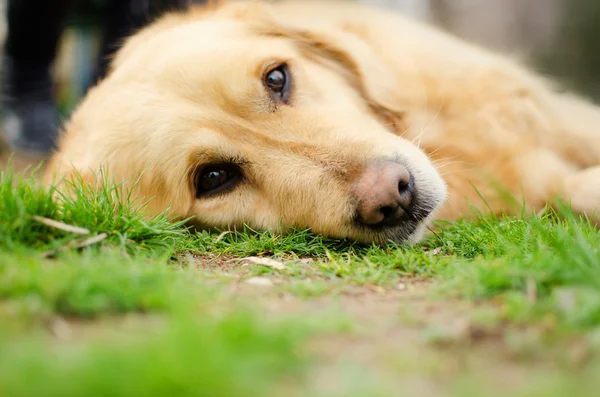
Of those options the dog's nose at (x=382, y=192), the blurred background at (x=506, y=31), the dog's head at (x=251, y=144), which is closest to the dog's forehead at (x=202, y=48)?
the dog's head at (x=251, y=144)

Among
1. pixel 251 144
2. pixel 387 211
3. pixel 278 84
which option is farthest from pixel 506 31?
pixel 387 211

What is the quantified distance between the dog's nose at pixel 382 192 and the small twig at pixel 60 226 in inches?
44.4

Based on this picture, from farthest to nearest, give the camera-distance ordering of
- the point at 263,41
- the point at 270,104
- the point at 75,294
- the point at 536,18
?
1. the point at 536,18
2. the point at 263,41
3. the point at 270,104
4. the point at 75,294

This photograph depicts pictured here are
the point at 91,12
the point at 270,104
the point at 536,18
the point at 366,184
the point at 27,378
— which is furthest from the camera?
the point at 536,18

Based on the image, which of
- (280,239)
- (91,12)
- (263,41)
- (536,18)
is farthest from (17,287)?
(536,18)

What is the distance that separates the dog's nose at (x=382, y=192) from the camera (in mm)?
2395

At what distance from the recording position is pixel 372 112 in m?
3.28

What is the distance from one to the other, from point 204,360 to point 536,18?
36.4 feet

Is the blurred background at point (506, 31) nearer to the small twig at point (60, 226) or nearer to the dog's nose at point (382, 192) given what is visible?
the small twig at point (60, 226)

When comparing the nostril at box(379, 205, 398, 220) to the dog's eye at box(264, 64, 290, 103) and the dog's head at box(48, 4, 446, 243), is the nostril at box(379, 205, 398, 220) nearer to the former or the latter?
the dog's head at box(48, 4, 446, 243)

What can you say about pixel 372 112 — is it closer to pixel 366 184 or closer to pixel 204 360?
pixel 366 184

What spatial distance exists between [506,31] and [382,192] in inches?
373

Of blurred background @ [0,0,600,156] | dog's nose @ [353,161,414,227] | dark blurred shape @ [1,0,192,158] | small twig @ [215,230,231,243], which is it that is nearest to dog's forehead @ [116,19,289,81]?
small twig @ [215,230,231,243]

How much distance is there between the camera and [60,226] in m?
2.17
